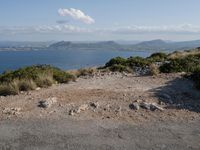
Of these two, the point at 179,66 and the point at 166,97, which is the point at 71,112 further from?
the point at 179,66

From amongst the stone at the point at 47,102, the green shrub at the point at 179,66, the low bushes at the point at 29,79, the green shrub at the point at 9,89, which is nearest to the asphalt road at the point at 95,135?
the stone at the point at 47,102

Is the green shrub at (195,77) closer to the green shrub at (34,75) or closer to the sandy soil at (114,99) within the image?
the sandy soil at (114,99)

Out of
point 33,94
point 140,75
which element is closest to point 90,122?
point 33,94

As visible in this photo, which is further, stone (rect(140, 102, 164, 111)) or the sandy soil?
stone (rect(140, 102, 164, 111))

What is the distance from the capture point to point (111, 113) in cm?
948

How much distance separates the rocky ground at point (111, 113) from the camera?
7746mm

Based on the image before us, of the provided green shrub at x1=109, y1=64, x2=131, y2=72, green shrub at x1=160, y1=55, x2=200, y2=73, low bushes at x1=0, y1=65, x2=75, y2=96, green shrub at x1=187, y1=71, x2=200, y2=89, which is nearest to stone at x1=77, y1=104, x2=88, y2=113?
low bushes at x1=0, y1=65, x2=75, y2=96

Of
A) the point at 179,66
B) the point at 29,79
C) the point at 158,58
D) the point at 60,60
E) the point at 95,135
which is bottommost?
the point at 60,60

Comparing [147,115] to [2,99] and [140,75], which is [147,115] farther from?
[140,75]

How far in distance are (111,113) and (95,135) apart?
1665mm

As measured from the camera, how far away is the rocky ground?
7.75 metres

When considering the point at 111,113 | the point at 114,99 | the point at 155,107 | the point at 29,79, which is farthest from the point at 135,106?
the point at 29,79

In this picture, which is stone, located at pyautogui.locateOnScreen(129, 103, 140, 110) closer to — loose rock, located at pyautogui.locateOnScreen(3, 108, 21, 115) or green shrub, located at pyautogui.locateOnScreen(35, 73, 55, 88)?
loose rock, located at pyautogui.locateOnScreen(3, 108, 21, 115)

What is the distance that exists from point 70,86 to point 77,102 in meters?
2.75
